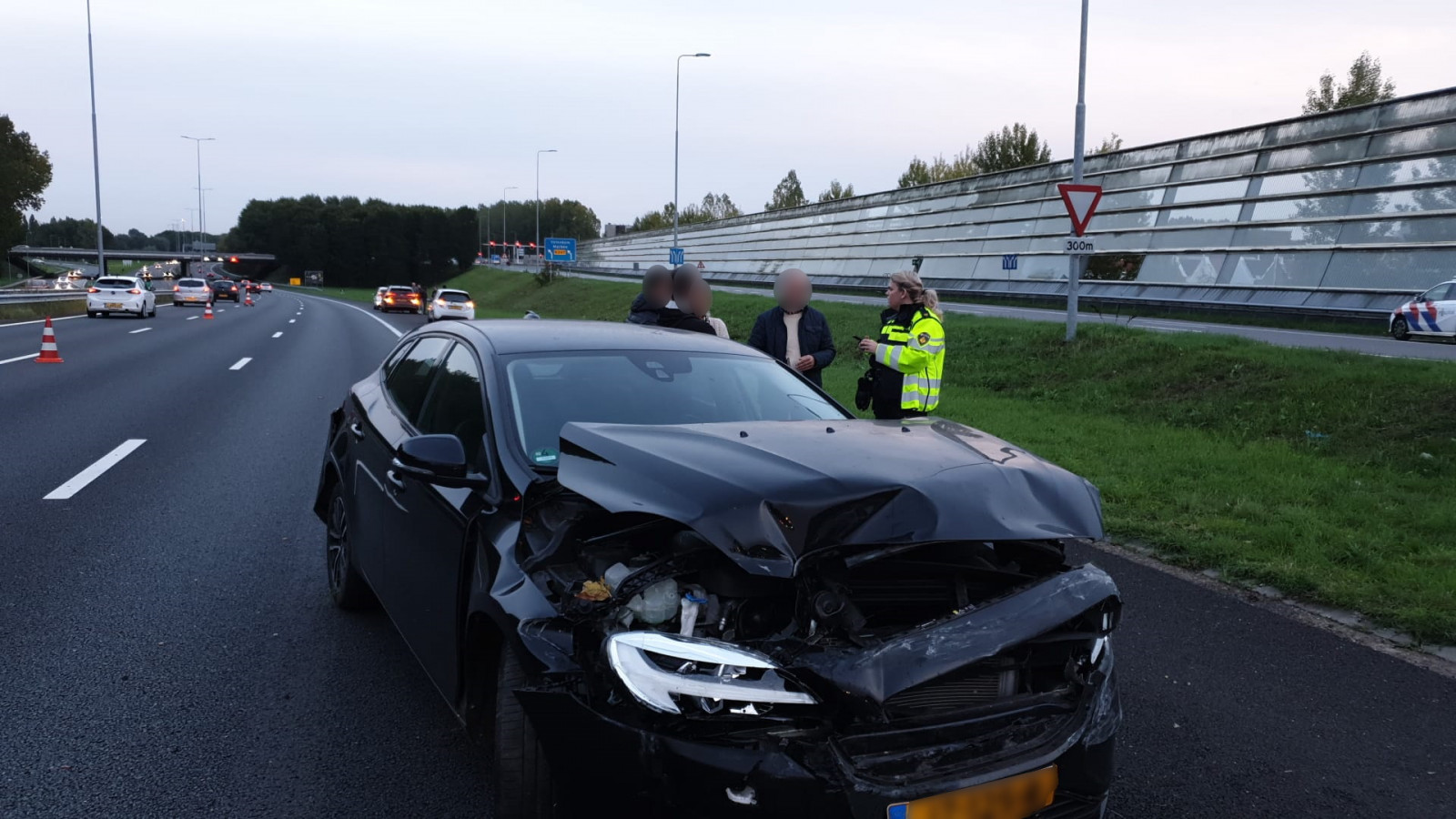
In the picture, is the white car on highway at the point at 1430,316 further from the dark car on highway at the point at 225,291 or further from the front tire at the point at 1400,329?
the dark car on highway at the point at 225,291

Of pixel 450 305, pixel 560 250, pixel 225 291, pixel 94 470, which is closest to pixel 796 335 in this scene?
pixel 94 470

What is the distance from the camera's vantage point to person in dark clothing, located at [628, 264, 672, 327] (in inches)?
271

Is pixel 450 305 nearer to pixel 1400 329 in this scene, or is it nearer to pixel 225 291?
pixel 1400 329

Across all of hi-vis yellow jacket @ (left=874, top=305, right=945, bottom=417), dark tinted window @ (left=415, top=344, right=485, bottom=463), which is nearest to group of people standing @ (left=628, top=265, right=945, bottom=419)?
hi-vis yellow jacket @ (left=874, top=305, right=945, bottom=417)

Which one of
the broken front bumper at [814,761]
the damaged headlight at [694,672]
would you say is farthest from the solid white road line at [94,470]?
the damaged headlight at [694,672]

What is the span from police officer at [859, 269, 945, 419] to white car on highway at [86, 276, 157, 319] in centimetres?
3413

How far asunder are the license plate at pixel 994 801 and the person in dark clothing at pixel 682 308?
15.2ft

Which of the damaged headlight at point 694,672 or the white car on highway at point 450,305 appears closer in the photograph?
the damaged headlight at point 694,672

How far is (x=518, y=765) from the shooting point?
101 inches

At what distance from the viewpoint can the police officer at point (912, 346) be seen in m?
6.77

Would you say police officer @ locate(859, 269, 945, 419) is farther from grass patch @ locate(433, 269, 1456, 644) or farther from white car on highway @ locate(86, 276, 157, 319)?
white car on highway @ locate(86, 276, 157, 319)

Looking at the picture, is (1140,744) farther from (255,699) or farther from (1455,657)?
(255,699)

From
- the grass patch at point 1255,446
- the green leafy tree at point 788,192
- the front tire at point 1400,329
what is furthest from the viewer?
the green leafy tree at point 788,192

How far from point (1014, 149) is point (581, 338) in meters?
67.7
